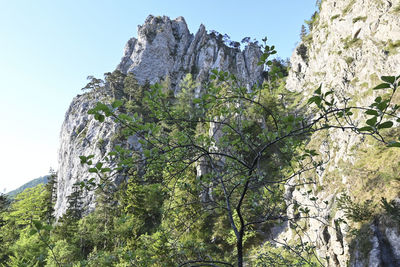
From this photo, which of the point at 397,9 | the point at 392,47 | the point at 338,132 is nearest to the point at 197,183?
the point at 338,132

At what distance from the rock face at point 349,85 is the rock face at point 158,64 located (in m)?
19.1

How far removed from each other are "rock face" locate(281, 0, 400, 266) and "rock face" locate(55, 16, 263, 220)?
19.1 meters

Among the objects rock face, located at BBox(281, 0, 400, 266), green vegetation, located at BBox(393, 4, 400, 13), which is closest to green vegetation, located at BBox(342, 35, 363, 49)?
rock face, located at BBox(281, 0, 400, 266)

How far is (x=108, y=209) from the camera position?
2259 cm

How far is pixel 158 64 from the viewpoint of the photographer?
60719 millimetres

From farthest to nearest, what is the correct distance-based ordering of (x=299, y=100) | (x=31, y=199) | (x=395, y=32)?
(x=31, y=199)
(x=299, y=100)
(x=395, y=32)

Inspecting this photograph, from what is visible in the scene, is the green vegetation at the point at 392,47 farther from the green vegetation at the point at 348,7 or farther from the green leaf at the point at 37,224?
the green leaf at the point at 37,224

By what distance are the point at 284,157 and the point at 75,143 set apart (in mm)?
51067

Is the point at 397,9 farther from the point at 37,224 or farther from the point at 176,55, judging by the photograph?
the point at 176,55

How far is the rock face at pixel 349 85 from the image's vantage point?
6875mm

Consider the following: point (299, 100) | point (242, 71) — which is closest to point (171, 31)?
point (242, 71)

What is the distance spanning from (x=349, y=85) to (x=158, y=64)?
2064 inches

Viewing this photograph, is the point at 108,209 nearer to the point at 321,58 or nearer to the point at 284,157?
the point at 284,157

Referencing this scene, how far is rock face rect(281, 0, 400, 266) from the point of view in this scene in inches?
271
